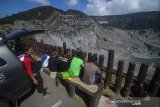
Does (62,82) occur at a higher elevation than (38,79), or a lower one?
lower

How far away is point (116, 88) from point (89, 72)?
143 cm

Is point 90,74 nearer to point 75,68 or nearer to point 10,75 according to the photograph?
point 75,68

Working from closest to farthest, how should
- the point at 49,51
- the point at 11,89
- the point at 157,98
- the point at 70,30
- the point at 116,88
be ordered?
the point at 11,89, the point at 157,98, the point at 116,88, the point at 49,51, the point at 70,30

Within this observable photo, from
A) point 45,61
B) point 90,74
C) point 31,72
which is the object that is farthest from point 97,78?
point 45,61

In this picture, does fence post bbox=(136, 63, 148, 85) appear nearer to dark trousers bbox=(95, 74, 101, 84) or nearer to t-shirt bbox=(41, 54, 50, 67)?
dark trousers bbox=(95, 74, 101, 84)

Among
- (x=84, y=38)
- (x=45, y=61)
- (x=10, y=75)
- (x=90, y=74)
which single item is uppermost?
(x=10, y=75)

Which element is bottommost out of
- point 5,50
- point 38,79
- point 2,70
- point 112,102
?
point 112,102

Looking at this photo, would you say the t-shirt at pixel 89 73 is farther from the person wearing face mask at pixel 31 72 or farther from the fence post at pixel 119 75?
the person wearing face mask at pixel 31 72

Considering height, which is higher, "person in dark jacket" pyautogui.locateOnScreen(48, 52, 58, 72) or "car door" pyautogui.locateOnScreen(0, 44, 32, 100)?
"car door" pyautogui.locateOnScreen(0, 44, 32, 100)

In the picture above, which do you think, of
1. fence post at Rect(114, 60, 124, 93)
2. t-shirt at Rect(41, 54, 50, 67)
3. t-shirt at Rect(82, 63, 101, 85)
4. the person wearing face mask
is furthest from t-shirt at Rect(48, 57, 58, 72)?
fence post at Rect(114, 60, 124, 93)

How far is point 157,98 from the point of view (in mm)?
5309

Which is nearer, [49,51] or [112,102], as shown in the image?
[112,102]

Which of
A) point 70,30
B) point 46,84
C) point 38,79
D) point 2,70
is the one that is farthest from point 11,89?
point 70,30

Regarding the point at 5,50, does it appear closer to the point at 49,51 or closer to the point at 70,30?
the point at 49,51
